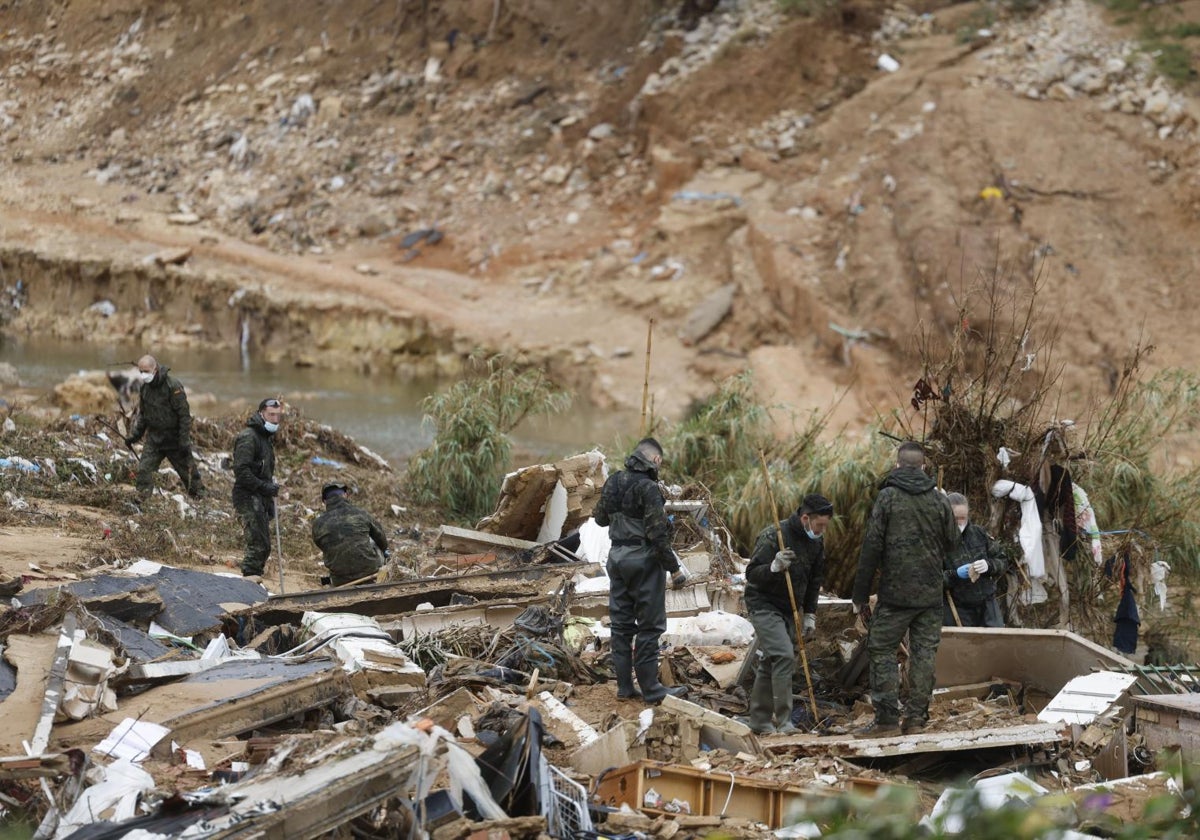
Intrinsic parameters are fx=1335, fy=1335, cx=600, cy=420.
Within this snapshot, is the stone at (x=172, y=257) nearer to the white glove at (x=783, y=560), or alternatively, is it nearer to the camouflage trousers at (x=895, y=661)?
the white glove at (x=783, y=560)

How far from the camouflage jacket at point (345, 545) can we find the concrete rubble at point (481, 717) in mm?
573

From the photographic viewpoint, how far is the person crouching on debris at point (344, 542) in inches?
347

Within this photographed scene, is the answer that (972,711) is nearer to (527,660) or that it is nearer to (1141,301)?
(527,660)

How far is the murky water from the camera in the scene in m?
19.5

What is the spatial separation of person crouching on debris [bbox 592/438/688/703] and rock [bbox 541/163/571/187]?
20.9 m

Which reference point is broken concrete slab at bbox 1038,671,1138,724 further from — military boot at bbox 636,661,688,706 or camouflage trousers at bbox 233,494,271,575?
camouflage trousers at bbox 233,494,271,575

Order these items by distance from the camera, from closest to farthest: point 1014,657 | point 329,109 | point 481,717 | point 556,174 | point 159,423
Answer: point 481,717
point 1014,657
point 159,423
point 556,174
point 329,109

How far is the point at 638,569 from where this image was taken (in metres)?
7.03

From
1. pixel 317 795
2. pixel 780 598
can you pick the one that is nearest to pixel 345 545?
pixel 780 598

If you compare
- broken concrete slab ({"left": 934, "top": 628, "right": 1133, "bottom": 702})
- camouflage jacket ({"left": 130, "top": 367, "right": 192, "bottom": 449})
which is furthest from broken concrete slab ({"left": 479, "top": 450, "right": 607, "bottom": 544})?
broken concrete slab ({"left": 934, "top": 628, "right": 1133, "bottom": 702})

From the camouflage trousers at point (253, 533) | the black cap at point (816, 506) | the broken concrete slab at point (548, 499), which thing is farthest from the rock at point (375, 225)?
the black cap at point (816, 506)

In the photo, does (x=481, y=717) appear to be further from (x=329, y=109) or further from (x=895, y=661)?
(x=329, y=109)

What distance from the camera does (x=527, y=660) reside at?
24.3ft

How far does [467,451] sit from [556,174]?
47.1 feet
